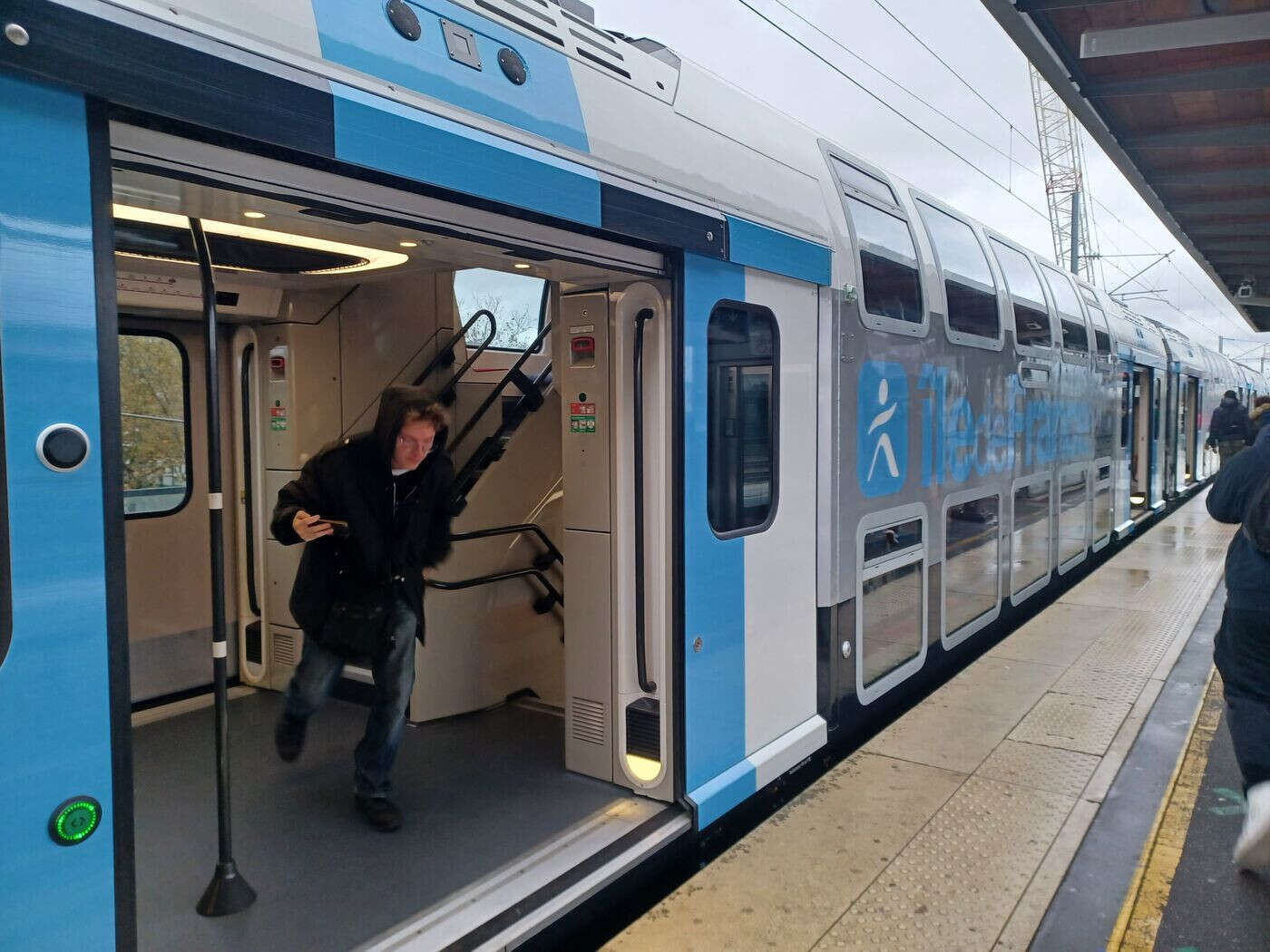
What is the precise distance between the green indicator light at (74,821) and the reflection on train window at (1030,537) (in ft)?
19.5

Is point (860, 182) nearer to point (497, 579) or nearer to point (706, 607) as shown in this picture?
point (706, 607)

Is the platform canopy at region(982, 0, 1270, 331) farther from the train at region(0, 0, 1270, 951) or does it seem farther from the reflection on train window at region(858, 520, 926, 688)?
the reflection on train window at region(858, 520, 926, 688)

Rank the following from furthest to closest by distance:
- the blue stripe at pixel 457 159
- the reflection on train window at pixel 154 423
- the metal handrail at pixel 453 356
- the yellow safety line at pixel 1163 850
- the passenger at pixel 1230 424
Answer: the passenger at pixel 1230 424 → the metal handrail at pixel 453 356 → the reflection on train window at pixel 154 423 → the yellow safety line at pixel 1163 850 → the blue stripe at pixel 457 159

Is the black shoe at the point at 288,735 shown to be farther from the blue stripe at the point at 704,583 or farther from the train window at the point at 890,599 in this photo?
the train window at the point at 890,599

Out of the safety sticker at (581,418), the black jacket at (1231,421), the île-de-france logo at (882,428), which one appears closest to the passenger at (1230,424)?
the black jacket at (1231,421)

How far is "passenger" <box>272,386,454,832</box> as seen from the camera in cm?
331

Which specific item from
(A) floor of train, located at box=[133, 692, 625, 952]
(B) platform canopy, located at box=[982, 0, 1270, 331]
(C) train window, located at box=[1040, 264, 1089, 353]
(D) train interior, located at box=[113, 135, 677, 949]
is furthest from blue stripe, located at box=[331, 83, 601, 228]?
(C) train window, located at box=[1040, 264, 1089, 353]

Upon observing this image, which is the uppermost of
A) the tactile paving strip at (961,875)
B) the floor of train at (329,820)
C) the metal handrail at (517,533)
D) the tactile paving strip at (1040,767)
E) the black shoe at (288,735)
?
the metal handrail at (517,533)

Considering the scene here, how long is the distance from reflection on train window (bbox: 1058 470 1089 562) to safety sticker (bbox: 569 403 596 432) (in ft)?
18.5

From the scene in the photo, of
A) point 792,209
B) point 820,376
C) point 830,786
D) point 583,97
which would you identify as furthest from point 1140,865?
point 583,97

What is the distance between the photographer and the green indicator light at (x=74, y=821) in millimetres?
1581

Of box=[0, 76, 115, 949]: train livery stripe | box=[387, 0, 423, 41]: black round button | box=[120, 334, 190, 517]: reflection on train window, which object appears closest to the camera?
box=[0, 76, 115, 949]: train livery stripe

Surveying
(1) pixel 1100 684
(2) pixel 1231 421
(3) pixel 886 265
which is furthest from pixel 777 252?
(2) pixel 1231 421

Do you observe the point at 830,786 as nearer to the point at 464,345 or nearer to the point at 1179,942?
the point at 1179,942
